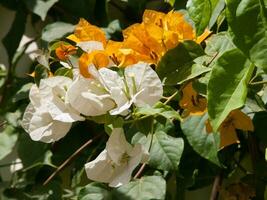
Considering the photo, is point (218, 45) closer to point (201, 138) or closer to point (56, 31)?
point (201, 138)

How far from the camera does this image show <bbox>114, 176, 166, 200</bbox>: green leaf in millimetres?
792

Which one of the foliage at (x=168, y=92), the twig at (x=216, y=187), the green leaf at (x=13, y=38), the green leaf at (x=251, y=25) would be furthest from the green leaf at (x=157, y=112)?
the green leaf at (x=13, y=38)

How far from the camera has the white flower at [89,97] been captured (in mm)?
561

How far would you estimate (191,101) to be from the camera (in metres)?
0.67

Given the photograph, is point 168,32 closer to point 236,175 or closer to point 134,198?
point 134,198

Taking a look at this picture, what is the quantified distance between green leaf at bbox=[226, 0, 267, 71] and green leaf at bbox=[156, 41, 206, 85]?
0.12 meters

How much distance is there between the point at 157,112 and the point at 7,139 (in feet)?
2.41

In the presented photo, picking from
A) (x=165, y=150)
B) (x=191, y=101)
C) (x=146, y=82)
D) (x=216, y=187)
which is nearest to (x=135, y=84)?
(x=146, y=82)

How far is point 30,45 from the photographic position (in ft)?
4.62

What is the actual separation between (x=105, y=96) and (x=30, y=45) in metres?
0.88

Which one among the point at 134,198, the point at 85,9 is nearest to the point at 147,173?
the point at 134,198

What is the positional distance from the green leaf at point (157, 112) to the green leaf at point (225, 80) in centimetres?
4

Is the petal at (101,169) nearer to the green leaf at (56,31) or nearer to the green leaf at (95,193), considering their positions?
the green leaf at (95,193)

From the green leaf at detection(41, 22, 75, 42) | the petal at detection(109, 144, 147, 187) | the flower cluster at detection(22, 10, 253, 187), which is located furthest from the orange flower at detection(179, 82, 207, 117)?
the green leaf at detection(41, 22, 75, 42)
